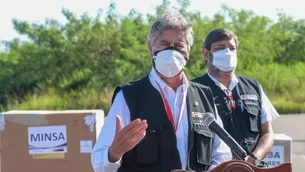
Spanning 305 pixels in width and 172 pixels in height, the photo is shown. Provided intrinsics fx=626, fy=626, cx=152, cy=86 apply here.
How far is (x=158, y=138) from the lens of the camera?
8.70ft

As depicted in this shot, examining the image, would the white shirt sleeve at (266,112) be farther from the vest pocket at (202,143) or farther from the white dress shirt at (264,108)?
the vest pocket at (202,143)

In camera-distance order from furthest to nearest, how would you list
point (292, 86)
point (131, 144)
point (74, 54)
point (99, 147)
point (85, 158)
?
point (292, 86), point (74, 54), point (85, 158), point (99, 147), point (131, 144)

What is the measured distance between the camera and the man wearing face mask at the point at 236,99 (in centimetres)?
428

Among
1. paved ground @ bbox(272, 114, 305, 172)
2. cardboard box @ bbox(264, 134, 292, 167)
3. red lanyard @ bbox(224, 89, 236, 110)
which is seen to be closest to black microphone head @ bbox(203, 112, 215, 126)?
red lanyard @ bbox(224, 89, 236, 110)

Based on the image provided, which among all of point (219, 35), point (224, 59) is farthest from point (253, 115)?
point (219, 35)

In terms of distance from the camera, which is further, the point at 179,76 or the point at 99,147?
the point at 179,76

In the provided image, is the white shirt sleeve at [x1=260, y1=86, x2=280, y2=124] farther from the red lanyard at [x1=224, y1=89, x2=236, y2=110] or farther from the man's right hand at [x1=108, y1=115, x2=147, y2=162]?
the man's right hand at [x1=108, y1=115, x2=147, y2=162]

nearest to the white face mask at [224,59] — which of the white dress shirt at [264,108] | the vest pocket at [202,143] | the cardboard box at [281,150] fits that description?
the white dress shirt at [264,108]

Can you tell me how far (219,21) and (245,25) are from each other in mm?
1710

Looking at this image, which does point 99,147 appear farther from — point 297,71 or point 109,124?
point 297,71

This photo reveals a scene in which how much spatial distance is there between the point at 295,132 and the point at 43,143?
27.4 feet

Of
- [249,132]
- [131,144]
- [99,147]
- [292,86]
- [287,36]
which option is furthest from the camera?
[287,36]

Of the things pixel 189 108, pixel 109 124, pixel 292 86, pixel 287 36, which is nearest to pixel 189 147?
pixel 189 108

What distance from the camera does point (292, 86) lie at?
20.3m
